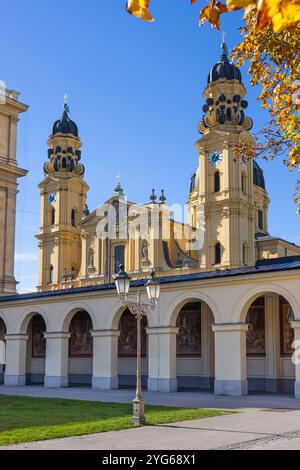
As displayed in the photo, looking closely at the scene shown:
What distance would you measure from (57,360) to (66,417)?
16.0 metres

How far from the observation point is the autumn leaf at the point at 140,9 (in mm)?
3482

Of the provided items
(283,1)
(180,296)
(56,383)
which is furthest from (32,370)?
(283,1)

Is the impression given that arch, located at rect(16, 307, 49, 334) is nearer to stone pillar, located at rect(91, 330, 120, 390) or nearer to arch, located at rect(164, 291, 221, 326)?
stone pillar, located at rect(91, 330, 120, 390)

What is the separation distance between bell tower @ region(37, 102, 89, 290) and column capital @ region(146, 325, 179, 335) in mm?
38164

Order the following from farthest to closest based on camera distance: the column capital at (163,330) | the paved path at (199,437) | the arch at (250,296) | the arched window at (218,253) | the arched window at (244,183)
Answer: the arched window at (244,183) → the arched window at (218,253) → the column capital at (163,330) → the arch at (250,296) → the paved path at (199,437)

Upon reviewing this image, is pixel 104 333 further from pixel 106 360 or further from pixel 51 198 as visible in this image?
pixel 51 198

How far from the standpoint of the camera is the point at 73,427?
14.0m

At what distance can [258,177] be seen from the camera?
70.8m

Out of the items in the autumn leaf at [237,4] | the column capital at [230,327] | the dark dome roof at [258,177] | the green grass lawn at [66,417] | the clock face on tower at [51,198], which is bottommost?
the green grass lawn at [66,417]

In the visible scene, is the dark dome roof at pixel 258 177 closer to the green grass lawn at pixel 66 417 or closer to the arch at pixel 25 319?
the arch at pixel 25 319

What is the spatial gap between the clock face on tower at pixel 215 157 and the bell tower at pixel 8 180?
17.2 m

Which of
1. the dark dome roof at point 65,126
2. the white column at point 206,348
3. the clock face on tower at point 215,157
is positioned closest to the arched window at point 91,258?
the clock face on tower at point 215,157

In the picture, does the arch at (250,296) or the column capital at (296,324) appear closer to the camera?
the column capital at (296,324)

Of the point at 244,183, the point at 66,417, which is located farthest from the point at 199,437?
→ the point at 244,183
